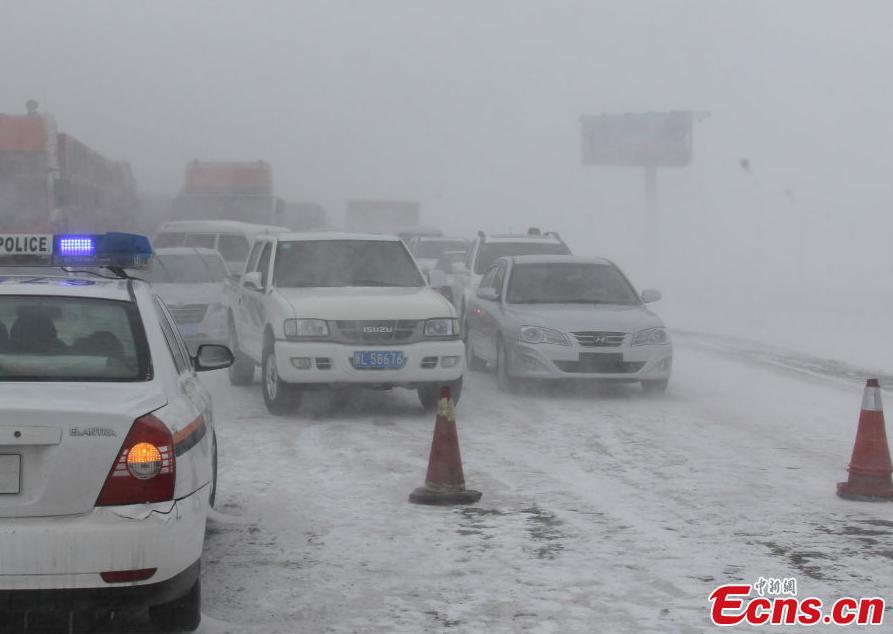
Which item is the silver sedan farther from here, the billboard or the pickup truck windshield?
the billboard

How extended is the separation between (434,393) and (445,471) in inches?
171

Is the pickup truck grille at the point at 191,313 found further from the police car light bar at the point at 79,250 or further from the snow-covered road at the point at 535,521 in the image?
the police car light bar at the point at 79,250

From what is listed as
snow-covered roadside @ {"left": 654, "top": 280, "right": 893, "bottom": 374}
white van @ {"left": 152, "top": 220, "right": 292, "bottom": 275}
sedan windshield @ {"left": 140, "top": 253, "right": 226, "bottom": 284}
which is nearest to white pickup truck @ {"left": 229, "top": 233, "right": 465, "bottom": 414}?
sedan windshield @ {"left": 140, "top": 253, "right": 226, "bottom": 284}

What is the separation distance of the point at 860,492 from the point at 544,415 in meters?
4.41

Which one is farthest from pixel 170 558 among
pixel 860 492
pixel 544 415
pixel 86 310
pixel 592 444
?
pixel 544 415

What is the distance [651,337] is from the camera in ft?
44.8

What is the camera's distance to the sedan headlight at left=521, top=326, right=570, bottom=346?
44.3 ft

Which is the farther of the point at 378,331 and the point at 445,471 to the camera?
the point at 378,331

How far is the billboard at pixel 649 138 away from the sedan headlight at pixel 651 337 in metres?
72.8

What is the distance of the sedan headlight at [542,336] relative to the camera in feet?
44.3

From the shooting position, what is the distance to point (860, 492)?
8.09m

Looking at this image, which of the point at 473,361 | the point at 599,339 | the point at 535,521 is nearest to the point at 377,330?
the point at 599,339

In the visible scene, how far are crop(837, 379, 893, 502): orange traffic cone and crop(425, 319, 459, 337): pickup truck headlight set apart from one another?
4.64m

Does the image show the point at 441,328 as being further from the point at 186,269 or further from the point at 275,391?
the point at 186,269
